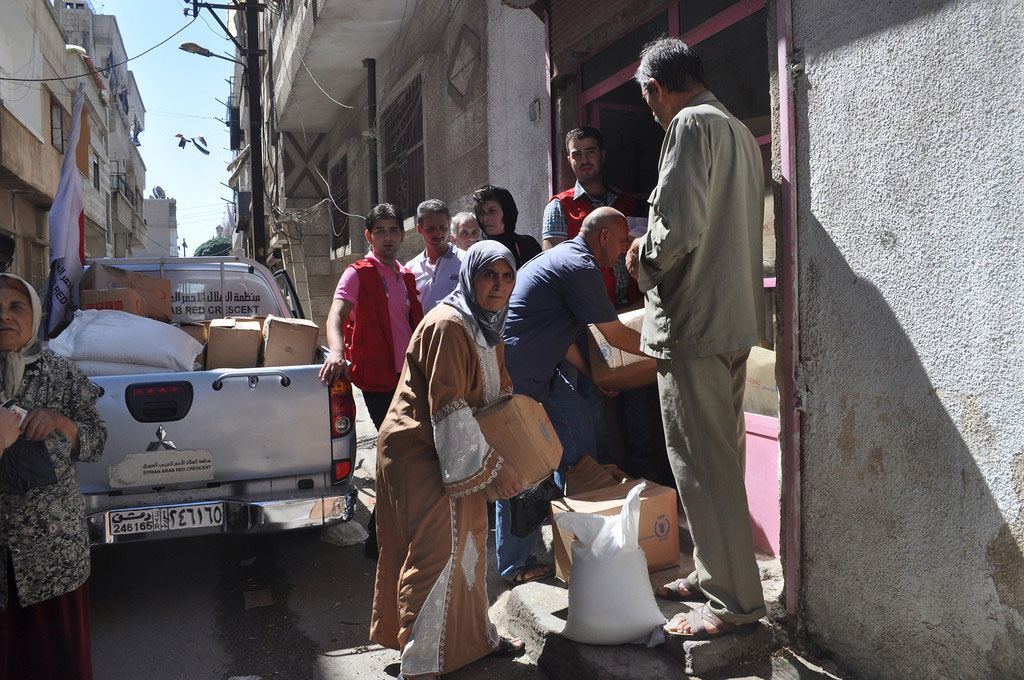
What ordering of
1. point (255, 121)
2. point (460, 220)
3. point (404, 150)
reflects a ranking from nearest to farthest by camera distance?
point (460, 220)
point (404, 150)
point (255, 121)

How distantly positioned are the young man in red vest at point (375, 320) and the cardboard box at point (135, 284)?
1.34m

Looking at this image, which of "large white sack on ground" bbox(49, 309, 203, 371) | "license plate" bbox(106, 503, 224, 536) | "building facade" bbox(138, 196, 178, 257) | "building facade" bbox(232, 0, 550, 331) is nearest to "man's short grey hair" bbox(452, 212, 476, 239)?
"building facade" bbox(232, 0, 550, 331)

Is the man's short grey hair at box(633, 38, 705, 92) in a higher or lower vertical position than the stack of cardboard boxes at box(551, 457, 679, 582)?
higher

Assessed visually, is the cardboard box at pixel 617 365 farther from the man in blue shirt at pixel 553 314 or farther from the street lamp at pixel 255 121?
the street lamp at pixel 255 121

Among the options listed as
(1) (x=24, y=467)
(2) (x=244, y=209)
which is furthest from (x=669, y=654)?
(2) (x=244, y=209)

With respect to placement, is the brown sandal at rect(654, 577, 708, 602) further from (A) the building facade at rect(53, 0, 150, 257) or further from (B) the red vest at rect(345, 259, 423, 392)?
(A) the building facade at rect(53, 0, 150, 257)

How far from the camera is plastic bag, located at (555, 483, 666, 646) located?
8.95 ft

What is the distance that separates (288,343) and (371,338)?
1.49 ft

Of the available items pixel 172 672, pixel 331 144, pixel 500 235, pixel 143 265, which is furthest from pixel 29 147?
pixel 172 672

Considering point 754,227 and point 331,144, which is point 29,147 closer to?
point 331,144

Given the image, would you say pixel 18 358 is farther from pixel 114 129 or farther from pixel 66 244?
pixel 114 129

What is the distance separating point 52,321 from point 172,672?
2477mm

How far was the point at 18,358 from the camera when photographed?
8.18 feet

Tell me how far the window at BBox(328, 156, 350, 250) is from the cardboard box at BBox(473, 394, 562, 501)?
1247 cm
